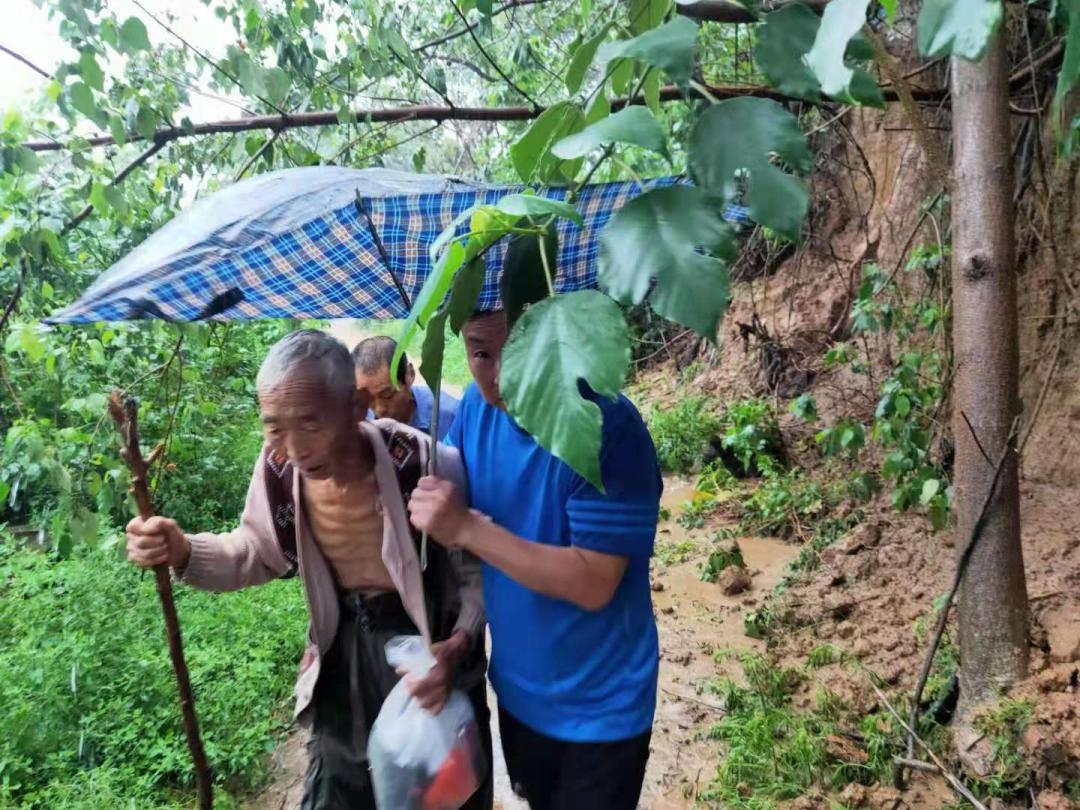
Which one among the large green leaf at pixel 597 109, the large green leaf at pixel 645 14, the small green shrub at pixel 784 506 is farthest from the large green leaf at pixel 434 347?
the small green shrub at pixel 784 506

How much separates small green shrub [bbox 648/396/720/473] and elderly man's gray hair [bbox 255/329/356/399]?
17.1 ft

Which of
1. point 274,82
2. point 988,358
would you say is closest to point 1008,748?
point 988,358

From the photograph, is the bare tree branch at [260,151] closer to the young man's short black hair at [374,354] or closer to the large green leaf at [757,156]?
the young man's short black hair at [374,354]

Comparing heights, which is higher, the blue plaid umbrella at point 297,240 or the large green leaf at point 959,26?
the large green leaf at point 959,26

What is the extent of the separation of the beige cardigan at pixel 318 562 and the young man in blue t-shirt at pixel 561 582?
0.26 feet

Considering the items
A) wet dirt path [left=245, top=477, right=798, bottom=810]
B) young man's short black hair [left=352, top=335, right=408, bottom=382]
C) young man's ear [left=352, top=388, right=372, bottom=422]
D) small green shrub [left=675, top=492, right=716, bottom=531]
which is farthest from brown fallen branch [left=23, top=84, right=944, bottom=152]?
small green shrub [left=675, top=492, right=716, bottom=531]

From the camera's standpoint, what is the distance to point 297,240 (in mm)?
1414

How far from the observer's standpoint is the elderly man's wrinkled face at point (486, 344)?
1392 mm

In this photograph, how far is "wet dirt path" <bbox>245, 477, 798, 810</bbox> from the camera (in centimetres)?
293

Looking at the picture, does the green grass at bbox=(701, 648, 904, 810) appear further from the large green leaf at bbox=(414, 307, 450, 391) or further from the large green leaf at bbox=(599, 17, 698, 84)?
the large green leaf at bbox=(599, 17, 698, 84)

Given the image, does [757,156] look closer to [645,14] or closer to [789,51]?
[789,51]

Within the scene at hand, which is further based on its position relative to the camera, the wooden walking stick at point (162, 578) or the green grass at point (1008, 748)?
the green grass at point (1008, 748)

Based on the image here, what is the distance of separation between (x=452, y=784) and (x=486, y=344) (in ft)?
2.84

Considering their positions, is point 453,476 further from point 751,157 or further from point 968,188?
point 968,188
